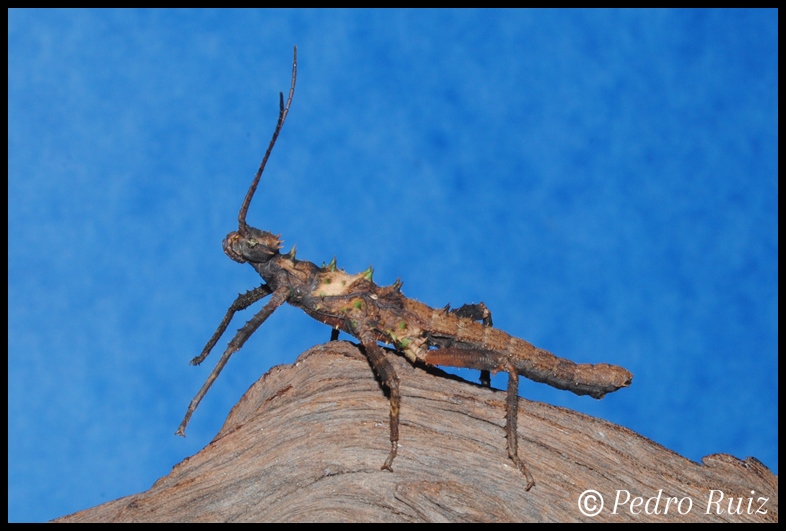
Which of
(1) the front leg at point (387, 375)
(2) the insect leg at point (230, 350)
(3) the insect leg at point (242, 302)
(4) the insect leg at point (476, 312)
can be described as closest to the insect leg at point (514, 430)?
(1) the front leg at point (387, 375)

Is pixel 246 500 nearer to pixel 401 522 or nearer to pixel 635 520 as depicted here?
pixel 401 522

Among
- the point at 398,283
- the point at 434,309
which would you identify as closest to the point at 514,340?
the point at 434,309

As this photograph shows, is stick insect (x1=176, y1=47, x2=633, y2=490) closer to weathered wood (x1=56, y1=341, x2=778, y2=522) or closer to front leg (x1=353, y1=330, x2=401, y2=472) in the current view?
front leg (x1=353, y1=330, x2=401, y2=472)

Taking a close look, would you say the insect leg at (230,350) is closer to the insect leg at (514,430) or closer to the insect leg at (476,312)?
the insect leg at (476,312)

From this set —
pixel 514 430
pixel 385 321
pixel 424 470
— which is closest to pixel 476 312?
pixel 385 321
